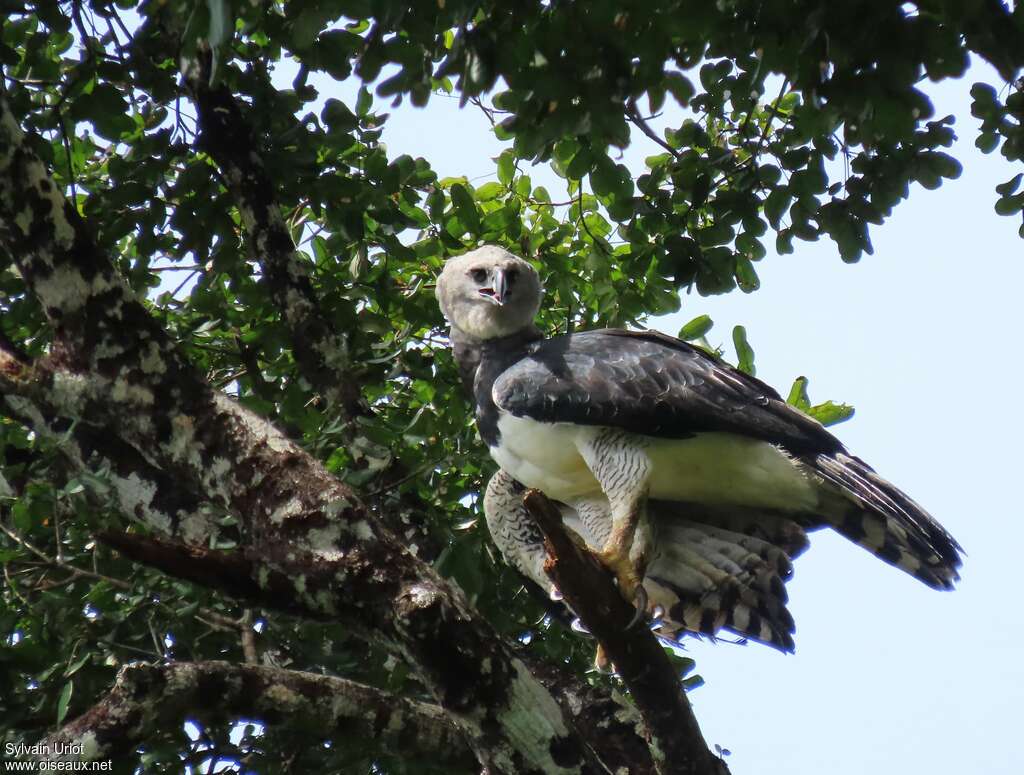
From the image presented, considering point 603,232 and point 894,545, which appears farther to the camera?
point 603,232

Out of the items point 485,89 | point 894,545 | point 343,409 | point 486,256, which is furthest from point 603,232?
point 485,89

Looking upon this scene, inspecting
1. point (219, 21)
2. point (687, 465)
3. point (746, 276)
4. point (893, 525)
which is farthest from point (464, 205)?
Result: point (219, 21)

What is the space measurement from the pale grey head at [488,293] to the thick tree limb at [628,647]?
1706 millimetres

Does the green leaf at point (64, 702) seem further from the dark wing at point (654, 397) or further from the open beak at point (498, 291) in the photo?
the open beak at point (498, 291)

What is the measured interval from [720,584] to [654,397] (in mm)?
623

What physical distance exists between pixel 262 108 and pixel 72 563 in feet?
5.47

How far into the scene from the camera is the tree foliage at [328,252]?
314 cm

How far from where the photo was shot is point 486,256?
5043mm

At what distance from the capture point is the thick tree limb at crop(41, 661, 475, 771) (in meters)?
3.08

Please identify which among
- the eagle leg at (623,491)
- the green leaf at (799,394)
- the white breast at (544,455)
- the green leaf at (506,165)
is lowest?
the eagle leg at (623,491)

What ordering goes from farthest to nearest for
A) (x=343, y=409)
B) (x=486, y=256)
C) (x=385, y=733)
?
1. (x=486, y=256)
2. (x=343, y=409)
3. (x=385, y=733)

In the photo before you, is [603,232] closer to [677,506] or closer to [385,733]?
A: [677,506]

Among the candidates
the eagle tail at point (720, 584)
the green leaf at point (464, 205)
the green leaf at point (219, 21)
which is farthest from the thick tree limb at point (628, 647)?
the green leaf at point (464, 205)

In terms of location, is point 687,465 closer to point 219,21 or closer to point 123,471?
point 123,471
